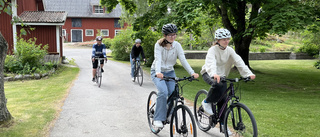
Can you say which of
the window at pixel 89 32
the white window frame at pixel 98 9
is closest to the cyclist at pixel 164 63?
the white window frame at pixel 98 9

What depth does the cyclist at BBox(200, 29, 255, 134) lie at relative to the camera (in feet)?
15.7

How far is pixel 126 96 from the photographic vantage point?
967 cm

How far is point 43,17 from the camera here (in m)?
19.4

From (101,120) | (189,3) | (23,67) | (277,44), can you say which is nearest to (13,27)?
(23,67)

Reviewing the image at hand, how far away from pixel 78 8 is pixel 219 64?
4661 centimetres

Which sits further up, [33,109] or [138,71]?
[138,71]

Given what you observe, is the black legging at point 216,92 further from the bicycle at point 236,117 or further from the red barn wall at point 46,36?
the red barn wall at point 46,36

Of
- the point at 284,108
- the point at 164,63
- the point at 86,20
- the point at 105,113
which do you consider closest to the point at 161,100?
the point at 164,63

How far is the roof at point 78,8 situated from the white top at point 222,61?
43.9 m

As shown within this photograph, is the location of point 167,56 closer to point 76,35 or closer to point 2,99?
point 2,99

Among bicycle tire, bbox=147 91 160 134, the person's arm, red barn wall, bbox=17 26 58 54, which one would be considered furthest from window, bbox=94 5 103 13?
the person's arm

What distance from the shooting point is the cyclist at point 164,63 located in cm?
494

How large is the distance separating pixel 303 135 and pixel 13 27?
721 inches

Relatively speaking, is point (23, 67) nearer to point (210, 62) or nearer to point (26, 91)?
point (26, 91)
